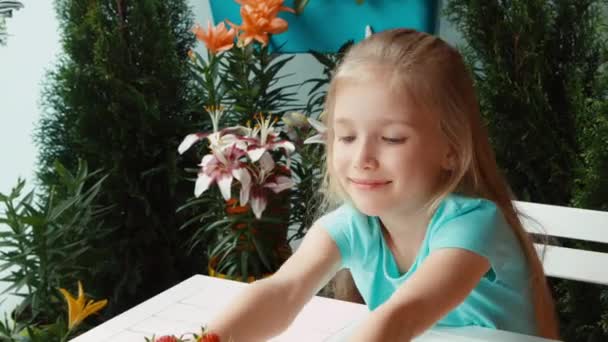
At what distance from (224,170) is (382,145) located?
1.15 m

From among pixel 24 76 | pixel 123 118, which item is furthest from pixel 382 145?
pixel 24 76

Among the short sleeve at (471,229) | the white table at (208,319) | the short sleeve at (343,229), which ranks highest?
the short sleeve at (471,229)

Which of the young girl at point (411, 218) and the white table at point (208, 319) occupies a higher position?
the young girl at point (411, 218)

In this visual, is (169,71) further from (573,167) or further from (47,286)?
(573,167)

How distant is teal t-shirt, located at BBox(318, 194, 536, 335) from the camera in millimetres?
1036

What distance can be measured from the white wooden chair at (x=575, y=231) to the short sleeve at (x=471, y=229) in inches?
22.2

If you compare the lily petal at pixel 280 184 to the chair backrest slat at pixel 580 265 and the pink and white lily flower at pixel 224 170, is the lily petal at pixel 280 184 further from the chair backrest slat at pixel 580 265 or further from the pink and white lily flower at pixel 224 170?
the chair backrest slat at pixel 580 265

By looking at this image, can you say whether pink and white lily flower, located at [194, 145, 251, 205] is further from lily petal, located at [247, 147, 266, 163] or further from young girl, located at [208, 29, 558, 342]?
young girl, located at [208, 29, 558, 342]

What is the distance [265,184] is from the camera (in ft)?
7.17

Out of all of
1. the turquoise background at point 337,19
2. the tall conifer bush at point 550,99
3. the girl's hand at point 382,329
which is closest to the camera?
the girl's hand at point 382,329

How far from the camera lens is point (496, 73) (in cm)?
231

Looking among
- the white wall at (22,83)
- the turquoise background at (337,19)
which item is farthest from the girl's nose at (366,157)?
the white wall at (22,83)

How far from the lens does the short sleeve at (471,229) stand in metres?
1.01

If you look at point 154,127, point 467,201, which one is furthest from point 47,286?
point 467,201
